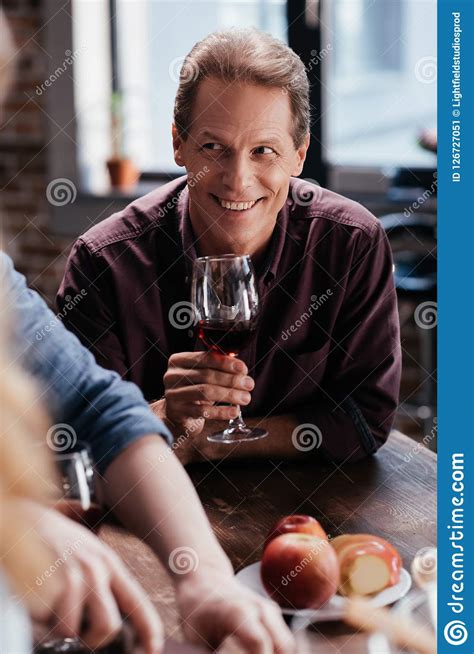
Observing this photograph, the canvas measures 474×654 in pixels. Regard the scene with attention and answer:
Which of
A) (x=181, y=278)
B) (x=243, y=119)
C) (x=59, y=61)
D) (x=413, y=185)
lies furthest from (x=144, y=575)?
(x=59, y=61)

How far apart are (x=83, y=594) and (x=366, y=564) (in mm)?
195

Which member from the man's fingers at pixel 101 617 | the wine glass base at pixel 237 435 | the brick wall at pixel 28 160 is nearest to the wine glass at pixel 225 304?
the wine glass base at pixel 237 435

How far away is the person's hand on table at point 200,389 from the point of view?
0.69 metres

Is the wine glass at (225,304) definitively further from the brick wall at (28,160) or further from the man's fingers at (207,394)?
the brick wall at (28,160)

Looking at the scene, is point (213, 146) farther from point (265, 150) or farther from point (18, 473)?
point (18, 473)

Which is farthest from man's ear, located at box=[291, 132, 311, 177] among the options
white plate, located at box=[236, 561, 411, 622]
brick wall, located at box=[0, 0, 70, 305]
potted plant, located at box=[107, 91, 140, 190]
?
brick wall, located at box=[0, 0, 70, 305]

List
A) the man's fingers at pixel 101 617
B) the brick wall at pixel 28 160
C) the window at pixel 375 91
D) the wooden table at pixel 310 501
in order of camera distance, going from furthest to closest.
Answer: the brick wall at pixel 28 160, the window at pixel 375 91, the wooden table at pixel 310 501, the man's fingers at pixel 101 617

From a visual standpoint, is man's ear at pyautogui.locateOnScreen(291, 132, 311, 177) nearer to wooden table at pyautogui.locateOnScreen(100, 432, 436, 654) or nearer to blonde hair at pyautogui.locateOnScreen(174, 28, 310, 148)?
blonde hair at pyautogui.locateOnScreen(174, 28, 310, 148)

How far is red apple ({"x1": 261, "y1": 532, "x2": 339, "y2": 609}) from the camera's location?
1.92 ft

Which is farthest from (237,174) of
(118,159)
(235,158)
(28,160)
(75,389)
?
(28,160)

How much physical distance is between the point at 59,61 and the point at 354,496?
152 centimetres

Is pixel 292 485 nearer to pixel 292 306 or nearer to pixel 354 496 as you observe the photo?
pixel 354 496

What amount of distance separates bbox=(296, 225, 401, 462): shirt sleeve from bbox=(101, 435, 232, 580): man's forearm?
0.22 meters
